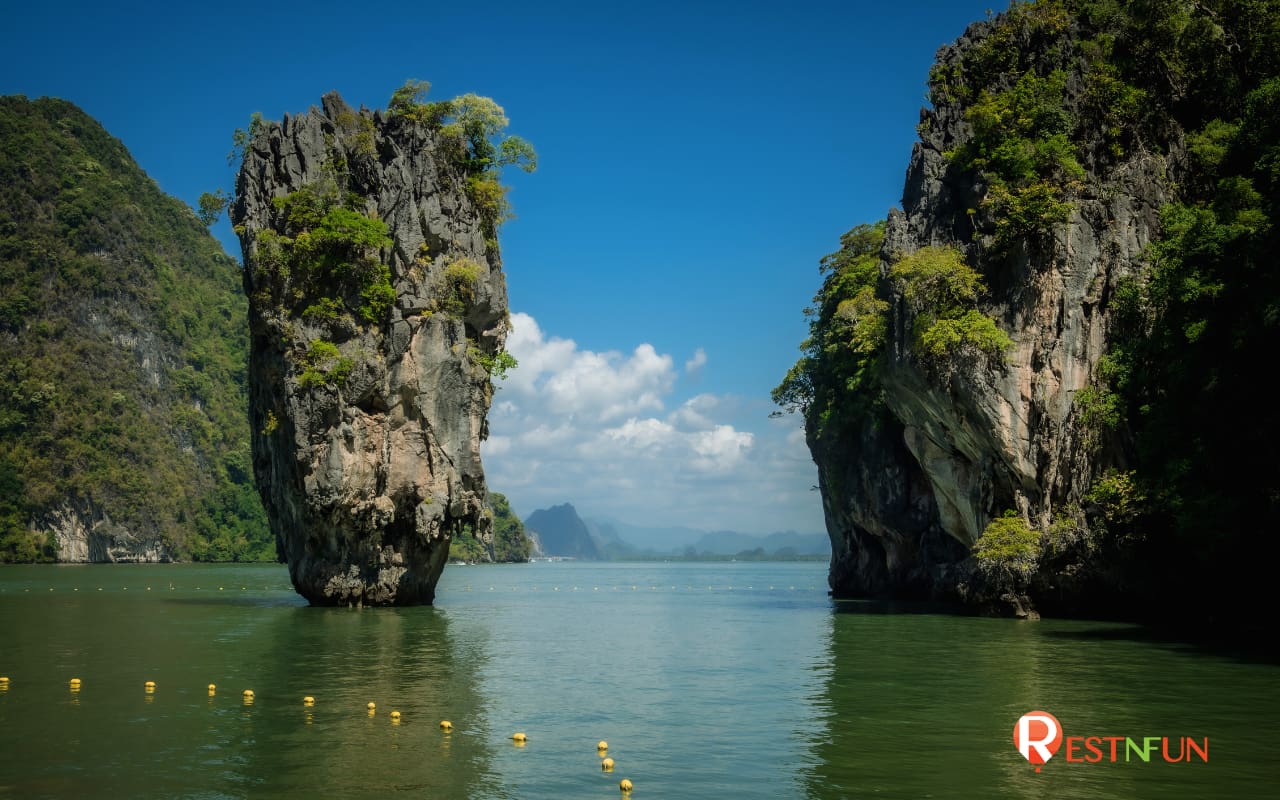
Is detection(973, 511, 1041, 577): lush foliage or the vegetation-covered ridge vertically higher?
the vegetation-covered ridge

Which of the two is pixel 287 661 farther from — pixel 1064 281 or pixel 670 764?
pixel 1064 281

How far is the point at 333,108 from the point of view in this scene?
137 ft

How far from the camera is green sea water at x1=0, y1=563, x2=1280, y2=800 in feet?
42.9

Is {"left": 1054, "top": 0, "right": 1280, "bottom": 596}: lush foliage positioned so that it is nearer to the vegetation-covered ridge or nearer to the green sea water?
the green sea water

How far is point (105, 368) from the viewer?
127m

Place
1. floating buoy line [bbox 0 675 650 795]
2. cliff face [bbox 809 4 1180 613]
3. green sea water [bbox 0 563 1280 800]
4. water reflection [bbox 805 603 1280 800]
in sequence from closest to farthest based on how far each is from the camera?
water reflection [bbox 805 603 1280 800] < green sea water [bbox 0 563 1280 800] < floating buoy line [bbox 0 675 650 795] < cliff face [bbox 809 4 1180 613]

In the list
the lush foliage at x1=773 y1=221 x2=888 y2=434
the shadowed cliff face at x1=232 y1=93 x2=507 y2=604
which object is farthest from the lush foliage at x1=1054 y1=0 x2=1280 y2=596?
the shadowed cliff face at x1=232 y1=93 x2=507 y2=604

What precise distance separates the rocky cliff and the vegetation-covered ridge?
330ft

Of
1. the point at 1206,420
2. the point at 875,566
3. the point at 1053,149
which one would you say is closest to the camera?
the point at 1206,420

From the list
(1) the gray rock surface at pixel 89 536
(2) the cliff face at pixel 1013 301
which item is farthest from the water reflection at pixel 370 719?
(1) the gray rock surface at pixel 89 536

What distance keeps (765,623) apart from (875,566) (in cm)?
1683

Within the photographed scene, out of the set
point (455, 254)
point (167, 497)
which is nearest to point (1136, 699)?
point (455, 254)
